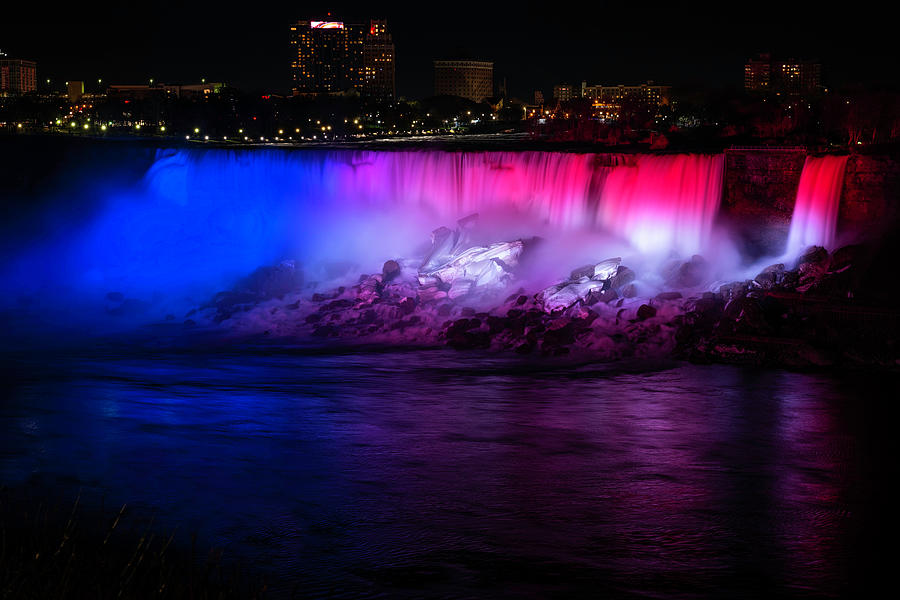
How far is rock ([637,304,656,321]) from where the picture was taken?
2180 cm

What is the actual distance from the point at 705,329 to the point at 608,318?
2308 millimetres

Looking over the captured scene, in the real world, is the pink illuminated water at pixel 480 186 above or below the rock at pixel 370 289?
above

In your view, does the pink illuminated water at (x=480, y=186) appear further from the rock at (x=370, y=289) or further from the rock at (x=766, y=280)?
the rock at (x=370, y=289)

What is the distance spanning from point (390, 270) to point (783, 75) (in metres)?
61.7

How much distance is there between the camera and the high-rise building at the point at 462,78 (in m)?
180

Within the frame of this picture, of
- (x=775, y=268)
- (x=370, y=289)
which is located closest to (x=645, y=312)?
(x=775, y=268)

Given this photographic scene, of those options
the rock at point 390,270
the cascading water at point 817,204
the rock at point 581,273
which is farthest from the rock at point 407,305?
the cascading water at point 817,204

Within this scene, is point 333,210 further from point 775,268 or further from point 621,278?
point 775,268

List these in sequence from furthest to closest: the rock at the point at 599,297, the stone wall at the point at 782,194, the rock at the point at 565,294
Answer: the rock at the point at 565,294 < the rock at the point at 599,297 < the stone wall at the point at 782,194

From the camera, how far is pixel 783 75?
80.8 meters

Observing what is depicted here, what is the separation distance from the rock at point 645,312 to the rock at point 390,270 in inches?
296

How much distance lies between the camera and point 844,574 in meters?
9.72

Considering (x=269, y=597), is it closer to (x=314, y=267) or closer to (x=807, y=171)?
(x=807, y=171)

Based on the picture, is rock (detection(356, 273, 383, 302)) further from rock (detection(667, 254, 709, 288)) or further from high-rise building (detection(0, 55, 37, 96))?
high-rise building (detection(0, 55, 37, 96))
